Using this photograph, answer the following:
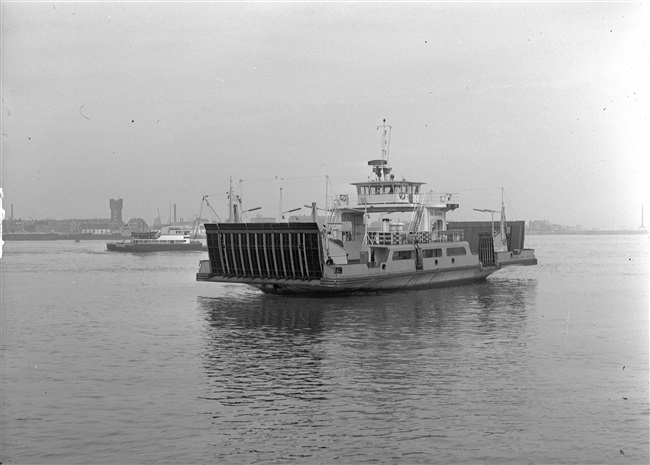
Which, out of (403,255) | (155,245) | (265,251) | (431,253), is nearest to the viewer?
(265,251)

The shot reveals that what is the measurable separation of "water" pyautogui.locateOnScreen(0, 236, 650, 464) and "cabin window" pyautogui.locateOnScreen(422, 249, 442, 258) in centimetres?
855

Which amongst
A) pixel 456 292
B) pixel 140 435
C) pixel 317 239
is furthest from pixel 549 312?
pixel 140 435

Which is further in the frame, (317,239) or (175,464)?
(317,239)

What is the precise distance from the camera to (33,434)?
709 inches

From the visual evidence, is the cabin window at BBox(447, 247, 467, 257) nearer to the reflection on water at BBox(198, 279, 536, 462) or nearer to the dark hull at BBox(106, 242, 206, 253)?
the reflection on water at BBox(198, 279, 536, 462)

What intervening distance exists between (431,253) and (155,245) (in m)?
114

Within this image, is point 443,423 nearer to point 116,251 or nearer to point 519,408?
point 519,408

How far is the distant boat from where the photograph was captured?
516 ft

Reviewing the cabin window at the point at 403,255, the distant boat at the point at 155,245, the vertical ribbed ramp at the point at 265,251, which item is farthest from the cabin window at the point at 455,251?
the distant boat at the point at 155,245

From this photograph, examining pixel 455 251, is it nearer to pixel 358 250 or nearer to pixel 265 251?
pixel 358 250

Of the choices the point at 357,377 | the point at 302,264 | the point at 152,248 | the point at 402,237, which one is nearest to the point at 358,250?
the point at 402,237

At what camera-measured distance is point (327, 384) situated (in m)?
22.9

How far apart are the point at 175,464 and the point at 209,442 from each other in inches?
60.0

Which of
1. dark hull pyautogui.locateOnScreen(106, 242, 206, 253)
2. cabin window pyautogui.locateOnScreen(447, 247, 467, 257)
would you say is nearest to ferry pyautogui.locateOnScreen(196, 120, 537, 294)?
cabin window pyautogui.locateOnScreen(447, 247, 467, 257)
